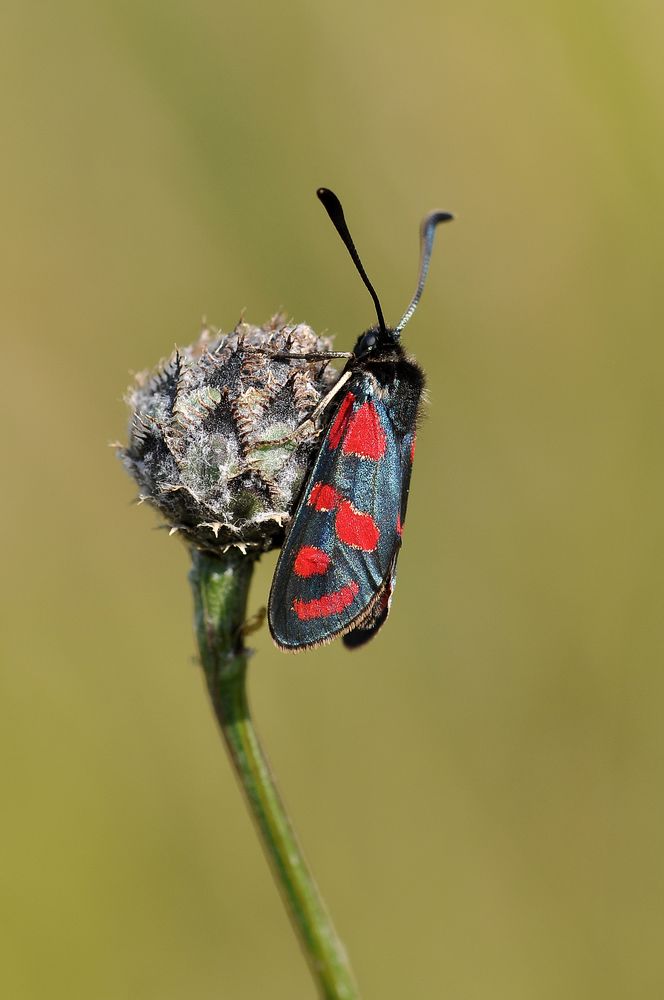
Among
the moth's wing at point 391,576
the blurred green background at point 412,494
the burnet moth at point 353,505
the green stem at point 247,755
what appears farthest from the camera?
the blurred green background at point 412,494

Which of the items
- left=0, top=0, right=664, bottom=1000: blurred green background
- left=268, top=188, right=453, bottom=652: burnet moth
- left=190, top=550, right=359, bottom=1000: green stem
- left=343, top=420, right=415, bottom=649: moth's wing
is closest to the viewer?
left=190, top=550, right=359, bottom=1000: green stem

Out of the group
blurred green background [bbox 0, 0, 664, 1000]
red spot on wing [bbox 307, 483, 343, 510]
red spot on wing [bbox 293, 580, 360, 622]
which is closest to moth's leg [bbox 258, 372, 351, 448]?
red spot on wing [bbox 307, 483, 343, 510]

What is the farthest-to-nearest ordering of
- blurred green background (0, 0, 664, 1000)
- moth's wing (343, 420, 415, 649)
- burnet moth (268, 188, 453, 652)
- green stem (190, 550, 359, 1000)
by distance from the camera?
blurred green background (0, 0, 664, 1000), moth's wing (343, 420, 415, 649), burnet moth (268, 188, 453, 652), green stem (190, 550, 359, 1000)

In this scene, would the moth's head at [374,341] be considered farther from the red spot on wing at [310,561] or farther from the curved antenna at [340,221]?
the red spot on wing at [310,561]

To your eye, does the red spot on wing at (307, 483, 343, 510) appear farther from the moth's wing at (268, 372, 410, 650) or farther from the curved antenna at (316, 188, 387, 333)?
the curved antenna at (316, 188, 387, 333)


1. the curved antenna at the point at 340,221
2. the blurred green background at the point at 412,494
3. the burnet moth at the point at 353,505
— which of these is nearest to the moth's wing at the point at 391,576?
the burnet moth at the point at 353,505

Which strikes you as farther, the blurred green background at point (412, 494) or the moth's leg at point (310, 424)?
the blurred green background at point (412, 494)

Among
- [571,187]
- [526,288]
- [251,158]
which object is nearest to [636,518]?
[526,288]

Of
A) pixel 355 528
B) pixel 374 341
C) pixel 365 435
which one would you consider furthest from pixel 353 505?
pixel 374 341
